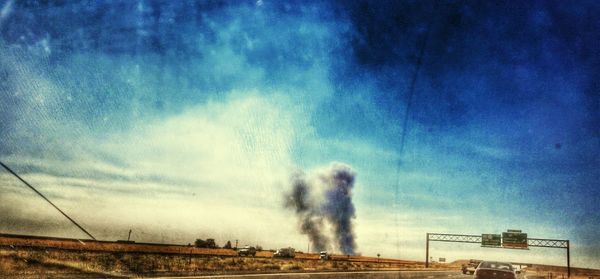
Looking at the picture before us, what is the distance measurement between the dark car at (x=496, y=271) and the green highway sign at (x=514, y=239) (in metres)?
49.3

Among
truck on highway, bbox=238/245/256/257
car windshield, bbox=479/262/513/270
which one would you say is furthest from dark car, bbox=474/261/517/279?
truck on highway, bbox=238/245/256/257

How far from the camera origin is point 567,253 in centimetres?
6194

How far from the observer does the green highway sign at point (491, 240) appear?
6291 centimetres

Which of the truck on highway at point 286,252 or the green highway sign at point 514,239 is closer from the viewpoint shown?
the green highway sign at point 514,239

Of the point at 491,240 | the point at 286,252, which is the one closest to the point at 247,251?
→ the point at 286,252

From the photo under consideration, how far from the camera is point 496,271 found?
17.2 meters

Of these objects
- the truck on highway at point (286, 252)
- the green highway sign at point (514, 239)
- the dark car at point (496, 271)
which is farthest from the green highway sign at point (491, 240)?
the dark car at point (496, 271)

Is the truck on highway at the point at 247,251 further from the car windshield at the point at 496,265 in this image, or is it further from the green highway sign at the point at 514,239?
the car windshield at the point at 496,265

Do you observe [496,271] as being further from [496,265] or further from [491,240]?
[491,240]

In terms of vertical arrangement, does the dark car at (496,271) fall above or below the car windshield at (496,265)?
below

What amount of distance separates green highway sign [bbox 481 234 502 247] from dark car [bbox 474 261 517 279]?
5050 centimetres

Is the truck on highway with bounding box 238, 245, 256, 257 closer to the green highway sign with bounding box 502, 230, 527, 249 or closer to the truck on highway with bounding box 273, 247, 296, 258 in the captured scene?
the truck on highway with bounding box 273, 247, 296, 258

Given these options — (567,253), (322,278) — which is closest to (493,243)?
(567,253)

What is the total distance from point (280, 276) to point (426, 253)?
60.6 m
